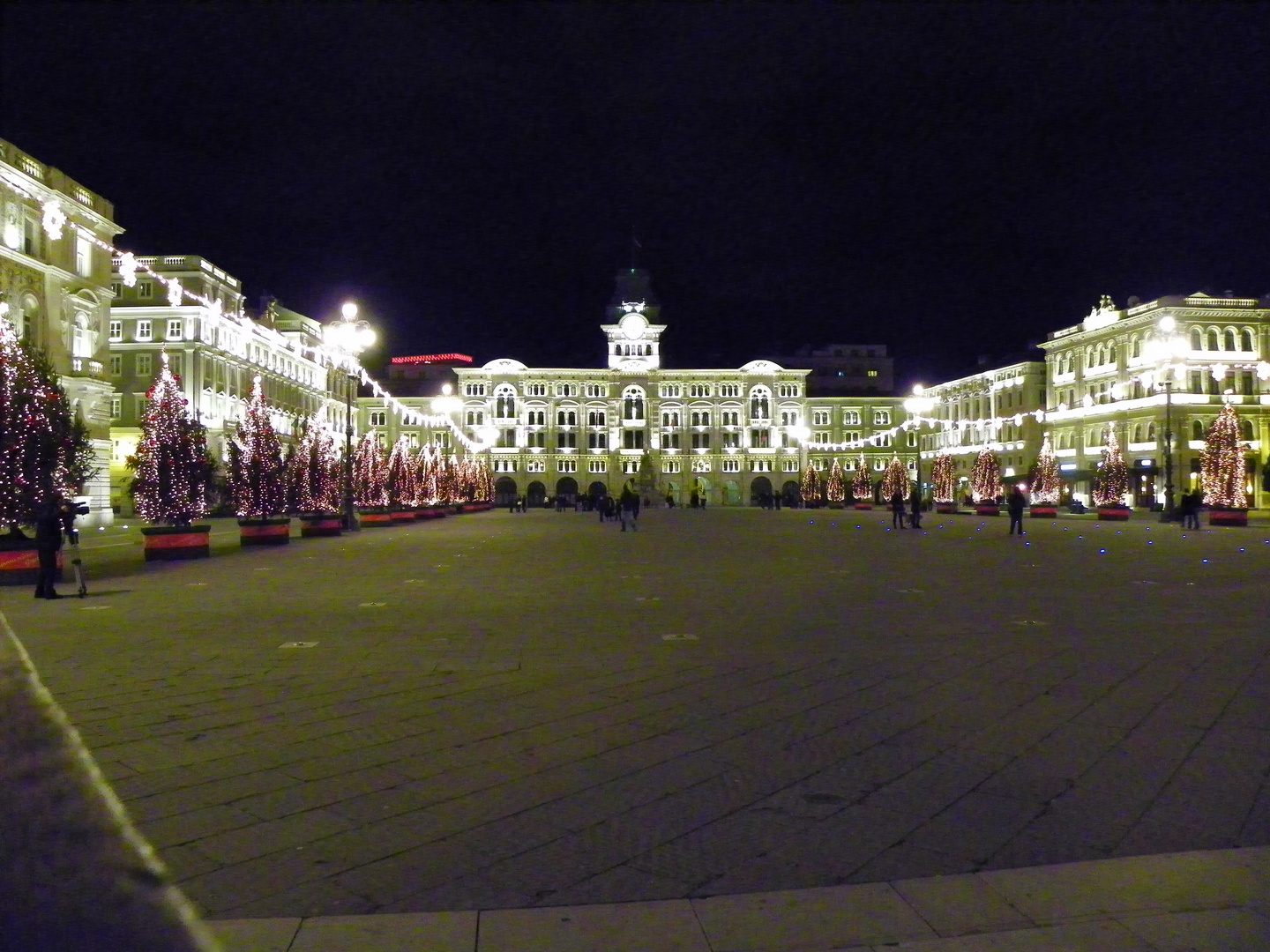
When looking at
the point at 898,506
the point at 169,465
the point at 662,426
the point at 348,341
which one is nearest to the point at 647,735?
the point at 169,465

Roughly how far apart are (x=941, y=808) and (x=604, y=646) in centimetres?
549

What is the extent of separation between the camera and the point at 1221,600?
14023 mm

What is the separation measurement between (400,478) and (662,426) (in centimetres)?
6193

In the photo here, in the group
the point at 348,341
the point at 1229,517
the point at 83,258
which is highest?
the point at 83,258

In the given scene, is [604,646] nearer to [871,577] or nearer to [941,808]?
[941,808]

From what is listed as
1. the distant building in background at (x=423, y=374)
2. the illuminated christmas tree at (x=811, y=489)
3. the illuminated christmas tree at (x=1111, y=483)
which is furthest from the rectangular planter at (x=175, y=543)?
the distant building in background at (x=423, y=374)

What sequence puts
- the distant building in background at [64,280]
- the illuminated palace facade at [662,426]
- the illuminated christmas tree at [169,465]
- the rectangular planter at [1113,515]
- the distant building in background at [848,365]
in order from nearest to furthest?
the illuminated christmas tree at [169,465]
the distant building in background at [64,280]
the rectangular planter at [1113,515]
the illuminated palace facade at [662,426]
the distant building in background at [848,365]

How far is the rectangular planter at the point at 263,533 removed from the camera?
→ 29688 mm

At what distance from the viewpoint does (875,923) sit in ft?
12.4

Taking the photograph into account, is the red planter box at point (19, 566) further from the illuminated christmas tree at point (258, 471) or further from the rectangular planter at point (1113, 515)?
the rectangular planter at point (1113, 515)

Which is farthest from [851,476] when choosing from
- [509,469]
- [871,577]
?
[871,577]

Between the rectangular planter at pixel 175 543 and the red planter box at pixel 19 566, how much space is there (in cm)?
532

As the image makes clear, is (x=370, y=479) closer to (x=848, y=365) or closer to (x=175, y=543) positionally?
(x=175, y=543)

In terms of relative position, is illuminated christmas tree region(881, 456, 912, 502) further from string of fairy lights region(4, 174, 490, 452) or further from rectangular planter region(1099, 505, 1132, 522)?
string of fairy lights region(4, 174, 490, 452)
